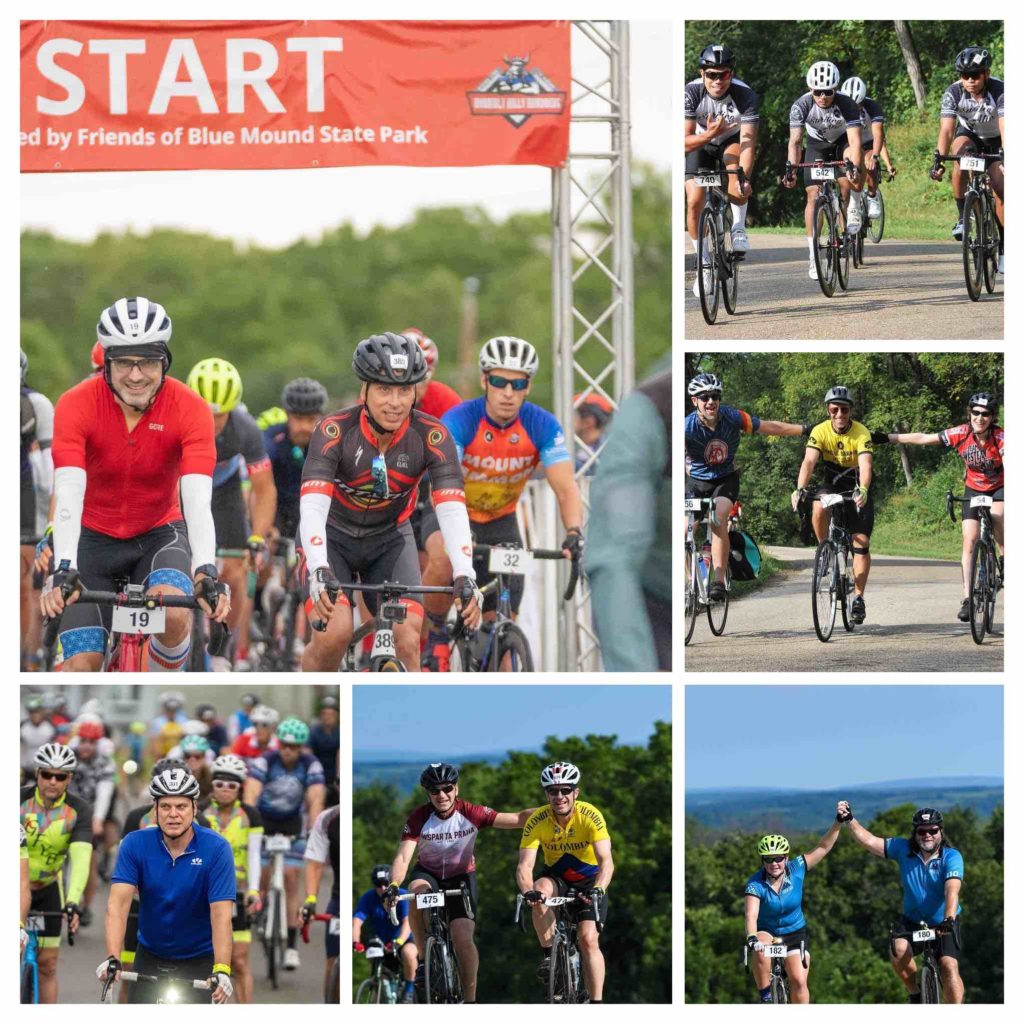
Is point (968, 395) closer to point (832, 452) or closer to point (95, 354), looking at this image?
point (832, 452)

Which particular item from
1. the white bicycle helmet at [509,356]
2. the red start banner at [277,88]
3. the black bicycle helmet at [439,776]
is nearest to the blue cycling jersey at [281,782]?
the black bicycle helmet at [439,776]

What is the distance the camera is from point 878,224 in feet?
32.4

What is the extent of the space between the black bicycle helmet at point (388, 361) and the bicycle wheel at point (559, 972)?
2.88 metres

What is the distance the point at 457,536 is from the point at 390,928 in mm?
2050

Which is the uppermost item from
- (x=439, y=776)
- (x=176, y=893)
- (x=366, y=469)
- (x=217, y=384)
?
(x=217, y=384)

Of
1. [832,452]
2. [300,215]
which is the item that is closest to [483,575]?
[832,452]

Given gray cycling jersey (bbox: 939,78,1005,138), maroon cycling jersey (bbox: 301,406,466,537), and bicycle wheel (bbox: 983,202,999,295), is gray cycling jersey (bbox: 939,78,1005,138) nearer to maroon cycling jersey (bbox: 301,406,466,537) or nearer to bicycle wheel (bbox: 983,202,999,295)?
bicycle wheel (bbox: 983,202,999,295)

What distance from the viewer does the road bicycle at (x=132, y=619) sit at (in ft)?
29.4

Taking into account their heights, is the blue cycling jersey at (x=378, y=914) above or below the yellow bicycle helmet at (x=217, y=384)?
below

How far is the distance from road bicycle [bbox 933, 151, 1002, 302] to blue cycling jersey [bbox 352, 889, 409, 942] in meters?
4.31

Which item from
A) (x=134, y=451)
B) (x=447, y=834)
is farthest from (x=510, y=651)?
(x=134, y=451)

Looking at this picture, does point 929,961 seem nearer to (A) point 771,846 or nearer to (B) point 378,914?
(A) point 771,846

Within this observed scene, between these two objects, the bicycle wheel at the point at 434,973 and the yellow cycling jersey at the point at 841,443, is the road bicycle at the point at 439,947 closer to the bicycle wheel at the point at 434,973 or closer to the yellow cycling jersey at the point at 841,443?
the bicycle wheel at the point at 434,973

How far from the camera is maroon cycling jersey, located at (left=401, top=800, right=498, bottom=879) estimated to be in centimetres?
951
